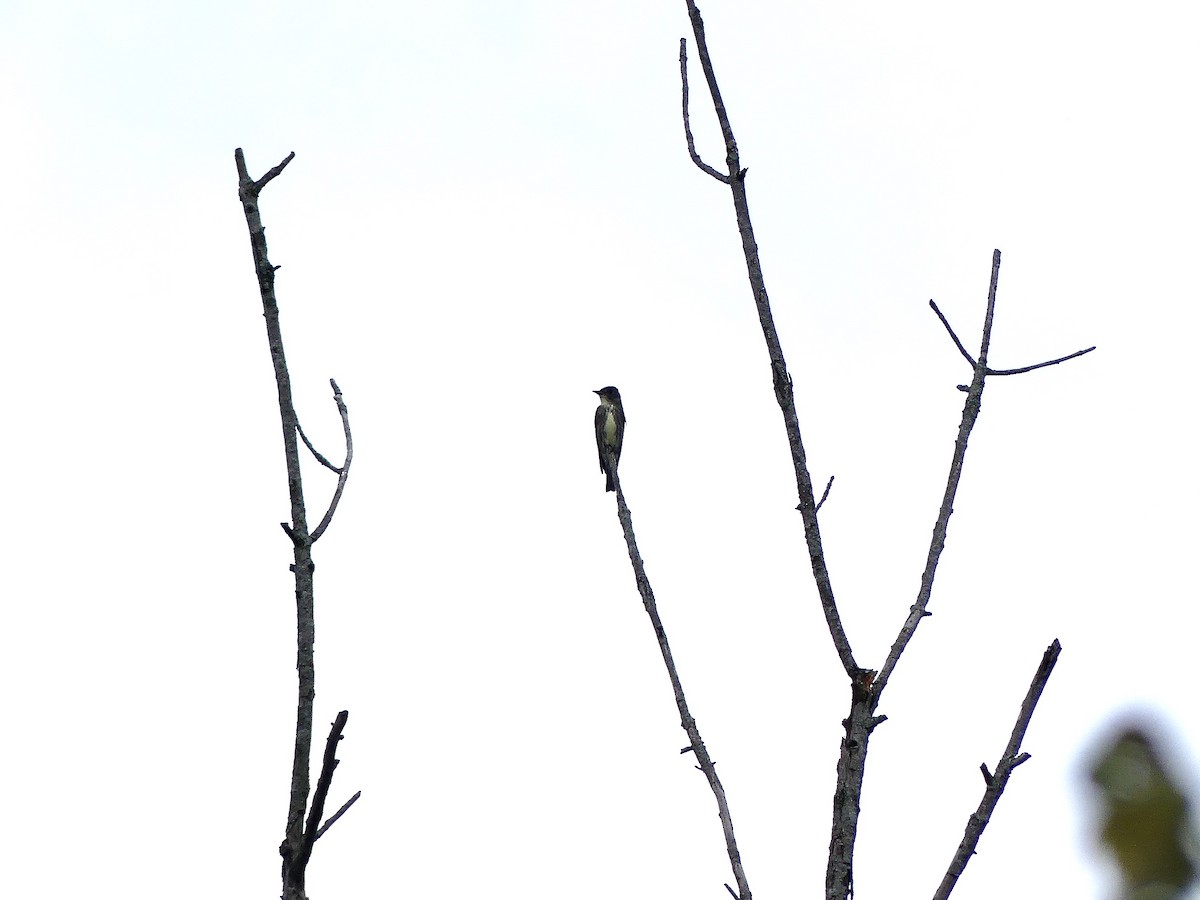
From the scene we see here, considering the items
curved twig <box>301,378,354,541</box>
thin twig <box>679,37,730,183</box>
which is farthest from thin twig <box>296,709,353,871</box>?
thin twig <box>679,37,730,183</box>

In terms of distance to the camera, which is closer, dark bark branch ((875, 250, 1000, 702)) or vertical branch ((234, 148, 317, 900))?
vertical branch ((234, 148, 317, 900))

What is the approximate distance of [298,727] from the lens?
3.41m

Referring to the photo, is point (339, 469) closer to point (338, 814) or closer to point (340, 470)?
point (340, 470)

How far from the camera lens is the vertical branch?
3.27m

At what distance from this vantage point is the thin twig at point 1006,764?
360 cm

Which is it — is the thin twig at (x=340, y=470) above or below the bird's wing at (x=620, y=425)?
below

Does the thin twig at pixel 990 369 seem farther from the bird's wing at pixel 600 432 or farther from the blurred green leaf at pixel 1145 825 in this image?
the bird's wing at pixel 600 432

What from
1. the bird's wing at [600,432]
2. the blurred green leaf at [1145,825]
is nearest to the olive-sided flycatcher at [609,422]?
the bird's wing at [600,432]

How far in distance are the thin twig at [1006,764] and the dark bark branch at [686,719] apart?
72 centimetres

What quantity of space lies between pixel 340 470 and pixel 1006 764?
2056mm

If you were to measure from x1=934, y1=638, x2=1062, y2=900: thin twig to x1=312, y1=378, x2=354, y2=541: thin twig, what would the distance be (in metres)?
1.87

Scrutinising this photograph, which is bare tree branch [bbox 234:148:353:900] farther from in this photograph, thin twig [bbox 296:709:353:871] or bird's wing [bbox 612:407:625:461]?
bird's wing [bbox 612:407:625:461]

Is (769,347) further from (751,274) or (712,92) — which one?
(712,92)

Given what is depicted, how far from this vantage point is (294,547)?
11.9ft
